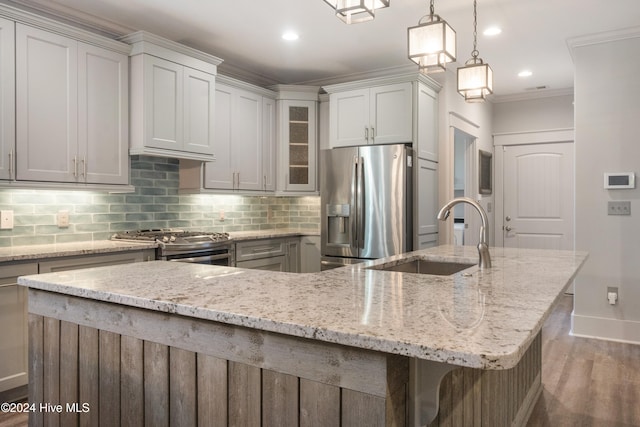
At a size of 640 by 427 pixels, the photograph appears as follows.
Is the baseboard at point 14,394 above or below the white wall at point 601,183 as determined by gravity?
below

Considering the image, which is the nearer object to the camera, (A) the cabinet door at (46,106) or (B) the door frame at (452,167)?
(A) the cabinet door at (46,106)

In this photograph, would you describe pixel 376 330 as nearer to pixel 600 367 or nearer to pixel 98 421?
Answer: pixel 98 421

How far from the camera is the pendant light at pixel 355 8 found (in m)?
1.81

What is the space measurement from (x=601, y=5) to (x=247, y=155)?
10.5 feet

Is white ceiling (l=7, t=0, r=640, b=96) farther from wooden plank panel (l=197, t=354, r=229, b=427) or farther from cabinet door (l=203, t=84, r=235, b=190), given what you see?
wooden plank panel (l=197, t=354, r=229, b=427)

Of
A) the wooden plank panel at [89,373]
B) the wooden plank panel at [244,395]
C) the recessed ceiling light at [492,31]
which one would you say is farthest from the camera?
the recessed ceiling light at [492,31]

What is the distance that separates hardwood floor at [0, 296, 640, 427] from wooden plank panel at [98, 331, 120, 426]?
138 cm

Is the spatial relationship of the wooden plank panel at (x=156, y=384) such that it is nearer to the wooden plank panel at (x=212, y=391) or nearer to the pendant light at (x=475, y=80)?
the wooden plank panel at (x=212, y=391)

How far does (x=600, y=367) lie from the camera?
3.26 metres

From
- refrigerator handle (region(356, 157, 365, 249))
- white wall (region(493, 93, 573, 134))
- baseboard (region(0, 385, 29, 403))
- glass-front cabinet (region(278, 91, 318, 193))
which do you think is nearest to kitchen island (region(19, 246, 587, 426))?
baseboard (region(0, 385, 29, 403))

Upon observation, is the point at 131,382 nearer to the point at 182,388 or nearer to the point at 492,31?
the point at 182,388

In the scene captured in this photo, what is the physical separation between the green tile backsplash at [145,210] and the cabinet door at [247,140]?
0.32 metres

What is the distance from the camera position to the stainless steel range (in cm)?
330

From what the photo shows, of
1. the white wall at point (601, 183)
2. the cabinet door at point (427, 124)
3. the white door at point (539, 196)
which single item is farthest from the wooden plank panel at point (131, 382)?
the white door at point (539, 196)
